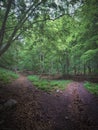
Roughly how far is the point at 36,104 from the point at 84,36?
1402 cm

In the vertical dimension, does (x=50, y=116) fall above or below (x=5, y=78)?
below

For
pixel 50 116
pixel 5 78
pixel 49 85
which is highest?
pixel 5 78

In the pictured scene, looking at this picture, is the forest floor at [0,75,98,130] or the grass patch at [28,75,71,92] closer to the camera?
the forest floor at [0,75,98,130]

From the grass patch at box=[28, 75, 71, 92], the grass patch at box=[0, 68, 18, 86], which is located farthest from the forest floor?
the grass patch at box=[0, 68, 18, 86]

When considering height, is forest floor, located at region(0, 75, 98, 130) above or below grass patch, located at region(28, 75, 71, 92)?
below

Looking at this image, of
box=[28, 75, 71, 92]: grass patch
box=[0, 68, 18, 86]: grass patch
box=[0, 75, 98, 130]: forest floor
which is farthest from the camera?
box=[0, 68, 18, 86]: grass patch

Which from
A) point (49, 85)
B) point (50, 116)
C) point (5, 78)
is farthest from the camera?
point (5, 78)

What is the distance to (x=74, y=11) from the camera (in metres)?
11.2

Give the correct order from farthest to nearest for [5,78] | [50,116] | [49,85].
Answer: [5,78] < [49,85] < [50,116]

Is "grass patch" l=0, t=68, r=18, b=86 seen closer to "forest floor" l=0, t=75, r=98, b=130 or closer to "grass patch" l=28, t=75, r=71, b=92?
"grass patch" l=28, t=75, r=71, b=92

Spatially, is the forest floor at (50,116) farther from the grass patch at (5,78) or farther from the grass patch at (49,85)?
the grass patch at (5,78)

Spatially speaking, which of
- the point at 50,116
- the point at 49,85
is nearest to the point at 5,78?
the point at 49,85

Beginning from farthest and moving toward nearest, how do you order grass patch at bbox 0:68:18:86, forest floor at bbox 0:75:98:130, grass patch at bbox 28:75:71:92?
grass patch at bbox 0:68:18:86, grass patch at bbox 28:75:71:92, forest floor at bbox 0:75:98:130

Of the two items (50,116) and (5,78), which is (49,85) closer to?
(5,78)
